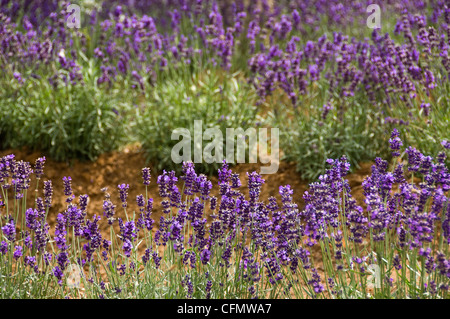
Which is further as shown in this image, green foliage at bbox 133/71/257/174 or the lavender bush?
green foliage at bbox 133/71/257/174

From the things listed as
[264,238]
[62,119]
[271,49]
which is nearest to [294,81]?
[271,49]

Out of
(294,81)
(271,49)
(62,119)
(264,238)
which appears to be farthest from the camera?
(294,81)

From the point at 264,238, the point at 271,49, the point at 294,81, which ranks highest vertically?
the point at 271,49

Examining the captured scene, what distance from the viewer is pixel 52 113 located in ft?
15.6

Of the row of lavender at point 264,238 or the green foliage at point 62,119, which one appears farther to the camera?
the green foliage at point 62,119

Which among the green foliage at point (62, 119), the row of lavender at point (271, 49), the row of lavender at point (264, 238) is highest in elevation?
the row of lavender at point (271, 49)

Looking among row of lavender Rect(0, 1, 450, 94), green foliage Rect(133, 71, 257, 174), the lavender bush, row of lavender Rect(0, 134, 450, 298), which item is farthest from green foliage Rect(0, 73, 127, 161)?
row of lavender Rect(0, 134, 450, 298)

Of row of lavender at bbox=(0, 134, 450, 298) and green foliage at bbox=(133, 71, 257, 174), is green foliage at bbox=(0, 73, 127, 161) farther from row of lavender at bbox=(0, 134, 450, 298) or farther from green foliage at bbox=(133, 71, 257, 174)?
row of lavender at bbox=(0, 134, 450, 298)

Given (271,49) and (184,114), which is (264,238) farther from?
(271,49)

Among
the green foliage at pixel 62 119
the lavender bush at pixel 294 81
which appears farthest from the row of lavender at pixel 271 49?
the green foliage at pixel 62 119

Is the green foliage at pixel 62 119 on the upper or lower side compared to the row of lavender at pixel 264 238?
upper

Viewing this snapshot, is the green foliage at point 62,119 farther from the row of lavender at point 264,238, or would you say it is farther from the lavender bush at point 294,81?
the row of lavender at point 264,238

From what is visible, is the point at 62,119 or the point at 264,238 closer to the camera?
the point at 264,238
